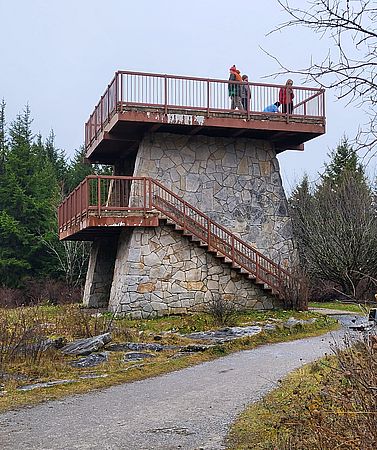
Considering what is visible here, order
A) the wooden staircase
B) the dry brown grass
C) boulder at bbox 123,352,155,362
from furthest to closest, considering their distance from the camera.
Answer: the wooden staircase < boulder at bbox 123,352,155,362 < the dry brown grass

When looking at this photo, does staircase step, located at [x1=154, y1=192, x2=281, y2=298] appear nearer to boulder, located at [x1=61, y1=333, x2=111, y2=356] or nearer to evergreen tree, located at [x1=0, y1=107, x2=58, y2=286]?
boulder, located at [x1=61, y1=333, x2=111, y2=356]

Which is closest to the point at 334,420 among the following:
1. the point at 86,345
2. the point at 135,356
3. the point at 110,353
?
the point at 135,356

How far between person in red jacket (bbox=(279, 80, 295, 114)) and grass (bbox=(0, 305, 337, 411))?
6.98 metres

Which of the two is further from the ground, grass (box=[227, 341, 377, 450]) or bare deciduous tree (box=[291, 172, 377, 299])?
bare deciduous tree (box=[291, 172, 377, 299])

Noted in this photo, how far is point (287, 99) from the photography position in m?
22.4

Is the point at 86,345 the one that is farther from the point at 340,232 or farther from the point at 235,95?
the point at 340,232

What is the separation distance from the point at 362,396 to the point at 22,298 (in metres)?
31.1

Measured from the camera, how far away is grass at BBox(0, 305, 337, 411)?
35.5 ft

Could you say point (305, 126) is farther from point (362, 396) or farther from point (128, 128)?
point (362, 396)

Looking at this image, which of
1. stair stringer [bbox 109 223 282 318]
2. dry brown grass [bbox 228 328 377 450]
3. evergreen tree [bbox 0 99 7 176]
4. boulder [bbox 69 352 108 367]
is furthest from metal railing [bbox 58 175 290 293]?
evergreen tree [bbox 0 99 7 176]

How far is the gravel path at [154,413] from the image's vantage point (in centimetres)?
749

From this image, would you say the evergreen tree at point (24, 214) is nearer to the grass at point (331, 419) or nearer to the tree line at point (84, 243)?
the tree line at point (84, 243)

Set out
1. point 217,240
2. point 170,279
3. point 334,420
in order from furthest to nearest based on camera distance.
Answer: point 217,240 < point 170,279 < point 334,420

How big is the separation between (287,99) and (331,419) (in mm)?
17701
